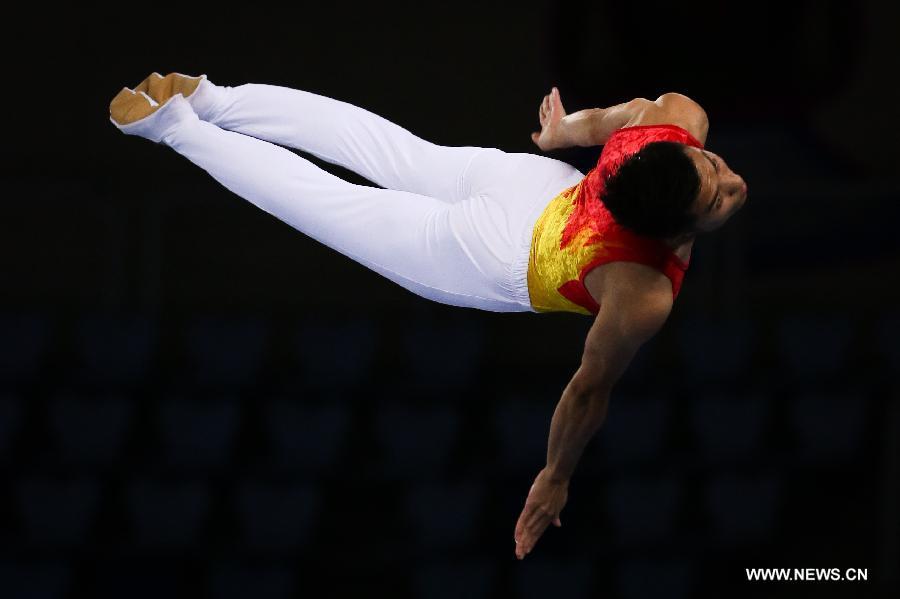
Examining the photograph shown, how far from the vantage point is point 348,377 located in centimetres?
503

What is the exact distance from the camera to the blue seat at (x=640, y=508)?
476cm

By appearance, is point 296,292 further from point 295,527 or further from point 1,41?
point 1,41

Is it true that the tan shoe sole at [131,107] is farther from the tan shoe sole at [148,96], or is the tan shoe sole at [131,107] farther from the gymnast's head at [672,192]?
the gymnast's head at [672,192]

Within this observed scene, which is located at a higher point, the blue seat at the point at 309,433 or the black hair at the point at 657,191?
the black hair at the point at 657,191

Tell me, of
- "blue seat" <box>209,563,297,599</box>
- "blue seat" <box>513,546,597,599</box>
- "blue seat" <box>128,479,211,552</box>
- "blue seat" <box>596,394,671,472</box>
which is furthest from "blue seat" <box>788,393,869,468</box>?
"blue seat" <box>128,479,211,552</box>

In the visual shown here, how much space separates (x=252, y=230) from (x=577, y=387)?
10.9 feet

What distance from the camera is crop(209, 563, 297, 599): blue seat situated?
4.66 meters

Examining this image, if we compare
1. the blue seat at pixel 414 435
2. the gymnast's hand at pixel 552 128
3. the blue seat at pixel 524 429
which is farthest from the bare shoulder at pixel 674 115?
the blue seat at pixel 414 435

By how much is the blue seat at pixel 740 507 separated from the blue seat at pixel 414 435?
1.06 m

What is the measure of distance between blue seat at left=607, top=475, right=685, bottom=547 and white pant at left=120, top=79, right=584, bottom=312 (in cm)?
213

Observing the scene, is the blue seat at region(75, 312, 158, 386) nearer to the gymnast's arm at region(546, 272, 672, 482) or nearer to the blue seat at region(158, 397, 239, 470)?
the blue seat at region(158, 397, 239, 470)

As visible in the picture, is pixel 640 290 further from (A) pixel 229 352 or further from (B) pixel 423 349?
(A) pixel 229 352

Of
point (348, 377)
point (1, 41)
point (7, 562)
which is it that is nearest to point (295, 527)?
point (348, 377)

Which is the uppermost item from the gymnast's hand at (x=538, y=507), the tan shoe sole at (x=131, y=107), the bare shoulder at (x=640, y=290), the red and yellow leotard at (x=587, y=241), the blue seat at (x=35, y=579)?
the tan shoe sole at (x=131, y=107)
